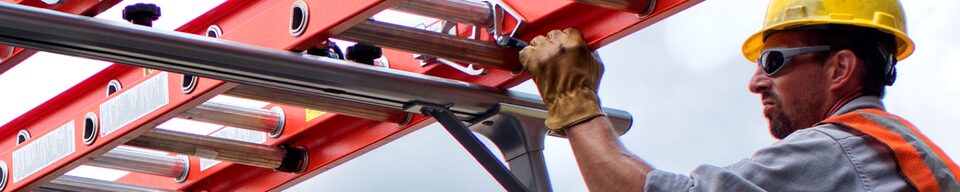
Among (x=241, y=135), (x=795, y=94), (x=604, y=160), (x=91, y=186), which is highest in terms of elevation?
(x=241, y=135)

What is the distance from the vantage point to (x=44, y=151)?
869cm

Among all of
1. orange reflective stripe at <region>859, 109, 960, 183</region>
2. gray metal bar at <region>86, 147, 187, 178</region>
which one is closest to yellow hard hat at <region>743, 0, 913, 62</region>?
orange reflective stripe at <region>859, 109, 960, 183</region>

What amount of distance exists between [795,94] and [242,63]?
2.43 m

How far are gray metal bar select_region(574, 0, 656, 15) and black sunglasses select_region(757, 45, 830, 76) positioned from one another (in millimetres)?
1708

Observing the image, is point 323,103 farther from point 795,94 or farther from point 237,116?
point 795,94

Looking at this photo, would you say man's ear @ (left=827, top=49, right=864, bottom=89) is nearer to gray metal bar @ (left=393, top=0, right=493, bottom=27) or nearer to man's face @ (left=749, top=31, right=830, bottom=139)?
man's face @ (left=749, top=31, right=830, bottom=139)

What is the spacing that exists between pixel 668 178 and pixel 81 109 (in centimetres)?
433

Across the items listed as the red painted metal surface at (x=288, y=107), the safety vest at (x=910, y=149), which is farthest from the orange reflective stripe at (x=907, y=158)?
the red painted metal surface at (x=288, y=107)

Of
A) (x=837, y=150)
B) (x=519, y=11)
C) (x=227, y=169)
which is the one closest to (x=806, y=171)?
(x=837, y=150)

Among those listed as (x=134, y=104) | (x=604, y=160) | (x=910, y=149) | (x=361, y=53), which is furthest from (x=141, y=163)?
(x=910, y=149)

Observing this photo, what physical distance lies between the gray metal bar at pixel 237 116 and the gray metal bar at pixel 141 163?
2.42ft

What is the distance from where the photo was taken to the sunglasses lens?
5246mm

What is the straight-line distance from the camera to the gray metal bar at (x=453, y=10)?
721 cm

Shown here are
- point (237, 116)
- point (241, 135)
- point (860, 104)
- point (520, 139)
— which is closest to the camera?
point (860, 104)
